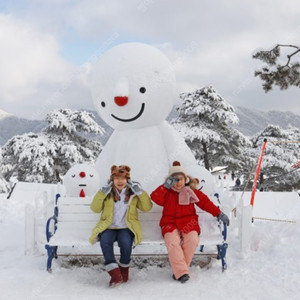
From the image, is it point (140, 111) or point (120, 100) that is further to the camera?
point (140, 111)

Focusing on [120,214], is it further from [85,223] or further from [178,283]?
[178,283]

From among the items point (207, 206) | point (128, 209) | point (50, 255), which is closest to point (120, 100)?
point (128, 209)

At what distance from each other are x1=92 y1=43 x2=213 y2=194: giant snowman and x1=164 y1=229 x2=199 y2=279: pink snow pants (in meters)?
1.11

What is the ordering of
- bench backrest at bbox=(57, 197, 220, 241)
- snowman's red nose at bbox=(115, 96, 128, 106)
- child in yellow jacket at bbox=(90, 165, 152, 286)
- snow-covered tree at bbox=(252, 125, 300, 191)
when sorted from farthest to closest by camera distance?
snow-covered tree at bbox=(252, 125, 300, 191), snowman's red nose at bbox=(115, 96, 128, 106), bench backrest at bbox=(57, 197, 220, 241), child in yellow jacket at bbox=(90, 165, 152, 286)

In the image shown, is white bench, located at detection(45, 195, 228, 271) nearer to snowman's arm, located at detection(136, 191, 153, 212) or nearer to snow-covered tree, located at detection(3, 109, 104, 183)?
snowman's arm, located at detection(136, 191, 153, 212)

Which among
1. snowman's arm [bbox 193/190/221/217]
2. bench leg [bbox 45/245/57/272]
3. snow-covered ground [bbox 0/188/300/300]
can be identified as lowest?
snow-covered ground [bbox 0/188/300/300]

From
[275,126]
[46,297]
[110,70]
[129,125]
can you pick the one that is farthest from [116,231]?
[275,126]

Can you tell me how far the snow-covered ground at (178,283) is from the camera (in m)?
3.53

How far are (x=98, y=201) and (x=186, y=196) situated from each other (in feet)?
3.31

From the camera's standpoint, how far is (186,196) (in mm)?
4129

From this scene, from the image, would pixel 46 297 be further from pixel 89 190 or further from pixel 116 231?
pixel 89 190

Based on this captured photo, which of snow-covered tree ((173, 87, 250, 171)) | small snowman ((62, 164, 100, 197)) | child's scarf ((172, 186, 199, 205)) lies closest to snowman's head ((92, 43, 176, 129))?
small snowman ((62, 164, 100, 197))

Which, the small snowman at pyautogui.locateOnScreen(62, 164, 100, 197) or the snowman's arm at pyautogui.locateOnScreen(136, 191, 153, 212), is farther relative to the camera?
the small snowman at pyautogui.locateOnScreen(62, 164, 100, 197)

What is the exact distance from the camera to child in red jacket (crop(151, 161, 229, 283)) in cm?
396
